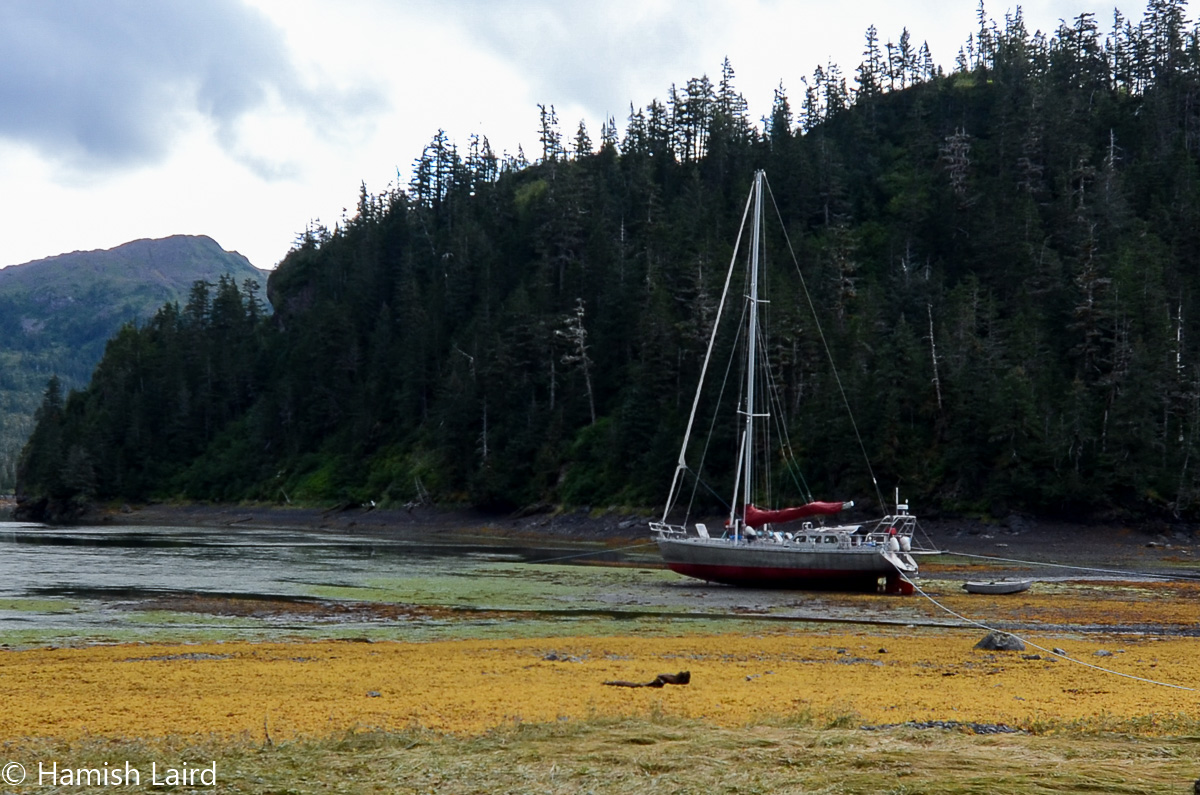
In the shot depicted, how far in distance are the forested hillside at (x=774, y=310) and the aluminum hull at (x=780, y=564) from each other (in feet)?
93.5

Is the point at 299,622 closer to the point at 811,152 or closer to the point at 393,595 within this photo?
the point at 393,595

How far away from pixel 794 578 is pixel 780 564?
0.68 metres

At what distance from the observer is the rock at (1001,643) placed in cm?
1995

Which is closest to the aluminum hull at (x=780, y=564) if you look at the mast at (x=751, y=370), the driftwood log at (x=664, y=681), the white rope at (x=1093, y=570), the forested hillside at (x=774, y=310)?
the mast at (x=751, y=370)

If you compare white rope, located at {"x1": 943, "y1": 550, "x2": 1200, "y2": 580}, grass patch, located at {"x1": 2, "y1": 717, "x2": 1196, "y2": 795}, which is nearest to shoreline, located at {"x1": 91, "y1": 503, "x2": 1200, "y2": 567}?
white rope, located at {"x1": 943, "y1": 550, "x2": 1200, "y2": 580}

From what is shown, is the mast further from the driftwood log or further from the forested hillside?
the forested hillside

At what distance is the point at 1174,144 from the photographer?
92688 mm

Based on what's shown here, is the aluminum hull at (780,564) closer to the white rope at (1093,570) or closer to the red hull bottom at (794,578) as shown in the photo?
the red hull bottom at (794,578)

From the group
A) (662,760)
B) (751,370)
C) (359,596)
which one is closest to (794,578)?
(751,370)

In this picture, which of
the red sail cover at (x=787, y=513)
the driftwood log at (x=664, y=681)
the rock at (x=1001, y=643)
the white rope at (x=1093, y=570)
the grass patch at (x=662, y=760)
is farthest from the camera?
the white rope at (x=1093, y=570)

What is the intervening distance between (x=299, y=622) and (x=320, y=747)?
15.7 meters

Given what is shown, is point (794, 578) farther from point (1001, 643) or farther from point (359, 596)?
point (1001, 643)

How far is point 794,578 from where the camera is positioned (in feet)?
113

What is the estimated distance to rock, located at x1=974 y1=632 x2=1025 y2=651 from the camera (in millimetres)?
19953
